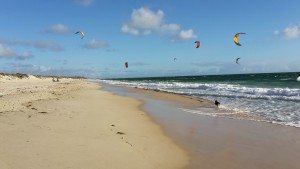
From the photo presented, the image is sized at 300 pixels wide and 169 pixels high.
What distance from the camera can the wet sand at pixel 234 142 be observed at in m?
7.12

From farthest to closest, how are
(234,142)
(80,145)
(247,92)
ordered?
(247,92), (234,142), (80,145)

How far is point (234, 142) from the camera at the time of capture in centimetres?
907

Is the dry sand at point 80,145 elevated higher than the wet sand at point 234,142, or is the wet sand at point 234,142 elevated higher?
the dry sand at point 80,145

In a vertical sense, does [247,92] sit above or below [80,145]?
below

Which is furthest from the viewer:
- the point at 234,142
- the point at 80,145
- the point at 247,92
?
the point at 247,92

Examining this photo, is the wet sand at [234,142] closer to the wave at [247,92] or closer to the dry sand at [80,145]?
the dry sand at [80,145]

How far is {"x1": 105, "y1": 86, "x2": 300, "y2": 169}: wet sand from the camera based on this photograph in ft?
23.4

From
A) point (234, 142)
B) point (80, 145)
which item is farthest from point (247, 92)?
point (80, 145)

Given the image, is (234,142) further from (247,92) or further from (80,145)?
(247,92)

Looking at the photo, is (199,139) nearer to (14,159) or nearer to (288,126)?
(288,126)

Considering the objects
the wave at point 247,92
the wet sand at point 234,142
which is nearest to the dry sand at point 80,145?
the wet sand at point 234,142

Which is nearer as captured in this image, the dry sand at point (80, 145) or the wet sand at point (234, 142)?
the dry sand at point (80, 145)

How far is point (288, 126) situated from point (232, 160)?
5128 millimetres

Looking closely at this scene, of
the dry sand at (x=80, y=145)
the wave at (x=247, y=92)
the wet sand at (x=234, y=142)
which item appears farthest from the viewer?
the wave at (x=247, y=92)
